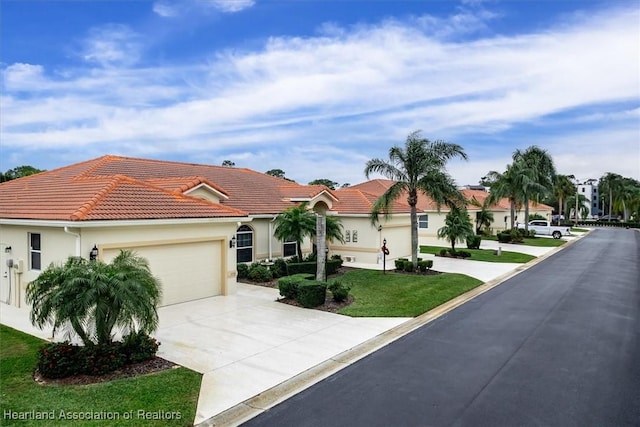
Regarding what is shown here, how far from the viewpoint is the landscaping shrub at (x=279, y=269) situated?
811 inches

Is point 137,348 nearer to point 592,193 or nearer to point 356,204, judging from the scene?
point 356,204

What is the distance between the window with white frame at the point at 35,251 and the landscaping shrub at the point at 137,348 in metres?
6.68

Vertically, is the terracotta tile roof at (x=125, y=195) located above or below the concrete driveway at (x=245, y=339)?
above

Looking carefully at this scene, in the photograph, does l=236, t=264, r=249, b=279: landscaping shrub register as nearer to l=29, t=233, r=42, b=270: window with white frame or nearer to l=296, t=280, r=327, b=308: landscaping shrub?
l=296, t=280, r=327, b=308: landscaping shrub

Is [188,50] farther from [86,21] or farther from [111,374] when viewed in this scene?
[111,374]

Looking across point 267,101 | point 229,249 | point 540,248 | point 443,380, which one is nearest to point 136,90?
point 267,101

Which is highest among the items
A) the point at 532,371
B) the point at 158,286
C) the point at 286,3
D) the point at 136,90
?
the point at 286,3

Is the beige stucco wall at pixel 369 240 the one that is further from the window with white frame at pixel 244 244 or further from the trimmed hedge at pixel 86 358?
the trimmed hedge at pixel 86 358

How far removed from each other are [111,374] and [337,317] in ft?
22.3

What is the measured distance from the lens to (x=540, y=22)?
17438 millimetres

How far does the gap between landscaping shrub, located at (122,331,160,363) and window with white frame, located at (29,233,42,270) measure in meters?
6.68

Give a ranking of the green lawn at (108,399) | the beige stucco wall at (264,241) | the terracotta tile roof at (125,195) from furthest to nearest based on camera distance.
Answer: the beige stucco wall at (264,241), the terracotta tile roof at (125,195), the green lawn at (108,399)

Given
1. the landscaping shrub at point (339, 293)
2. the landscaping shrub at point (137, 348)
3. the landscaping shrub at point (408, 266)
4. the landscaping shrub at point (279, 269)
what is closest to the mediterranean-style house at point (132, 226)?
the landscaping shrub at point (279, 269)

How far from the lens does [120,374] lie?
875cm
